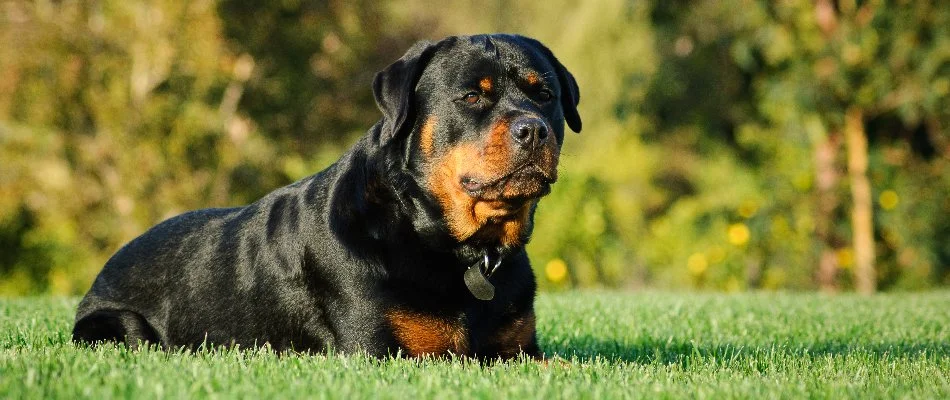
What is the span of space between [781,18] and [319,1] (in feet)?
27.3

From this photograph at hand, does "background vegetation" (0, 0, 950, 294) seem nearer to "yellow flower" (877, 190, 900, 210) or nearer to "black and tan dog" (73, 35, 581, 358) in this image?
"yellow flower" (877, 190, 900, 210)

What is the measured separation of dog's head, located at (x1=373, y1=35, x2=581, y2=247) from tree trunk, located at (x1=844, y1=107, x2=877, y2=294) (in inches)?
307

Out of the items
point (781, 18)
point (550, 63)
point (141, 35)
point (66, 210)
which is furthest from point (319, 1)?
point (550, 63)

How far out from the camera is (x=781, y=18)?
→ 11.7 metres

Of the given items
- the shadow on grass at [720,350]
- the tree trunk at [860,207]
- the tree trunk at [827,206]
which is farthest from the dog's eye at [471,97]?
the tree trunk at [860,207]

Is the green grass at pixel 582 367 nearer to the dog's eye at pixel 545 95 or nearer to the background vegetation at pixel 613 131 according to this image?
the dog's eye at pixel 545 95

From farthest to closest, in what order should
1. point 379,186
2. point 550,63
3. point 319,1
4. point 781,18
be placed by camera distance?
1. point 319,1
2. point 781,18
3. point 550,63
4. point 379,186

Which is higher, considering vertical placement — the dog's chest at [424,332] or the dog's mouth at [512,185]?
the dog's mouth at [512,185]

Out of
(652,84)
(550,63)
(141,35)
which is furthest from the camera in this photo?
(141,35)

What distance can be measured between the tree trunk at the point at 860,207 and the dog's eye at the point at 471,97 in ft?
26.9

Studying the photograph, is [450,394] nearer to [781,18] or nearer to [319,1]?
[781,18]

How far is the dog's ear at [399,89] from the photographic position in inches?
162

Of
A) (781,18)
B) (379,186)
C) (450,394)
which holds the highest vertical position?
(781,18)

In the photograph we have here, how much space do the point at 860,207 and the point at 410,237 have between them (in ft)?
27.7
